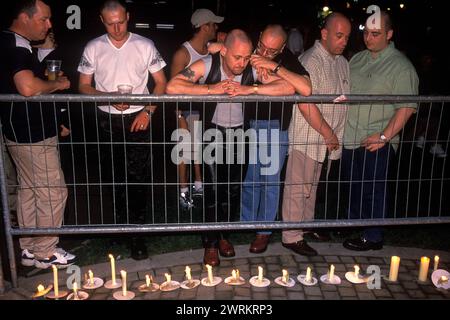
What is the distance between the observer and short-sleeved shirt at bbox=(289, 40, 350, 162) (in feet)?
14.7

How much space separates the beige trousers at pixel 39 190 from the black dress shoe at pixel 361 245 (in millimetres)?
3125

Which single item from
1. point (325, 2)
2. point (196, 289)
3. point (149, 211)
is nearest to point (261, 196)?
point (196, 289)

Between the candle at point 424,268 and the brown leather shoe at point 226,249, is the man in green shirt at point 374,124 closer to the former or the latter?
the candle at point 424,268

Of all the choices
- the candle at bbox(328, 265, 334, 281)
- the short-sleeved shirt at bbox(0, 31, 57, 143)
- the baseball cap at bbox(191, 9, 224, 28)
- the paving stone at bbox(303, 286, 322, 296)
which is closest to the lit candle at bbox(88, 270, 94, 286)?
the short-sleeved shirt at bbox(0, 31, 57, 143)

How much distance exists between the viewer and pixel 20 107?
4.10 metres

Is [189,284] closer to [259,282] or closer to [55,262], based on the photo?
[259,282]

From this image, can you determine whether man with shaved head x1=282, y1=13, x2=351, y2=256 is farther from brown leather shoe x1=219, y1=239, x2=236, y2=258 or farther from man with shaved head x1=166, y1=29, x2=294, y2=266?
brown leather shoe x1=219, y1=239, x2=236, y2=258

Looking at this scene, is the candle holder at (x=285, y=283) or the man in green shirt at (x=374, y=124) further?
the man in green shirt at (x=374, y=124)

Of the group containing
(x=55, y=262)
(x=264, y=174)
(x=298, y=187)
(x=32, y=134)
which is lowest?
(x=55, y=262)

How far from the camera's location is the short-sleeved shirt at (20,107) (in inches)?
153

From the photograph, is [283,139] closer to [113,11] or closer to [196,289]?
[196,289]

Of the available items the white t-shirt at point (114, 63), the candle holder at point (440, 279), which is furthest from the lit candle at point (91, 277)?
the candle holder at point (440, 279)

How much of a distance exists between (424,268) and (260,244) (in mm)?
1652

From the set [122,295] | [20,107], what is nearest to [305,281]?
[122,295]
